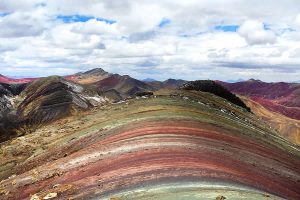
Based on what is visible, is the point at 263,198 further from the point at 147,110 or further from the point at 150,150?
the point at 147,110

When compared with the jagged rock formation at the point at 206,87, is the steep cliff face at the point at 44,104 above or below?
below

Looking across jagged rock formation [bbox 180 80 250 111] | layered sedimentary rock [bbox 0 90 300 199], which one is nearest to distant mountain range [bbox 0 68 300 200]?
layered sedimentary rock [bbox 0 90 300 199]

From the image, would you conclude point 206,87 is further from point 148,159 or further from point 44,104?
point 44,104

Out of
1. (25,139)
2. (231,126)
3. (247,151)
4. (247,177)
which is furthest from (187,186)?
(25,139)

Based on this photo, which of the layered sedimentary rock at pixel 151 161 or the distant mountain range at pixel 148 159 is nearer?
the layered sedimentary rock at pixel 151 161

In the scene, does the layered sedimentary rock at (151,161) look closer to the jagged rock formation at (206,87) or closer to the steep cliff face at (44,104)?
the jagged rock formation at (206,87)

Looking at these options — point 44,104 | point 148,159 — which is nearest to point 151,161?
point 148,159

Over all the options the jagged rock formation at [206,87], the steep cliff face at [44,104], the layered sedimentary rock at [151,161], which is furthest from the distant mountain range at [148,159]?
the steep cliff face at [44,104]

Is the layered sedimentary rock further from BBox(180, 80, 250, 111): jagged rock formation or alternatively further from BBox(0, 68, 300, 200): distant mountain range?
BBox(180, 80, 250, 111): jagged rock formation
